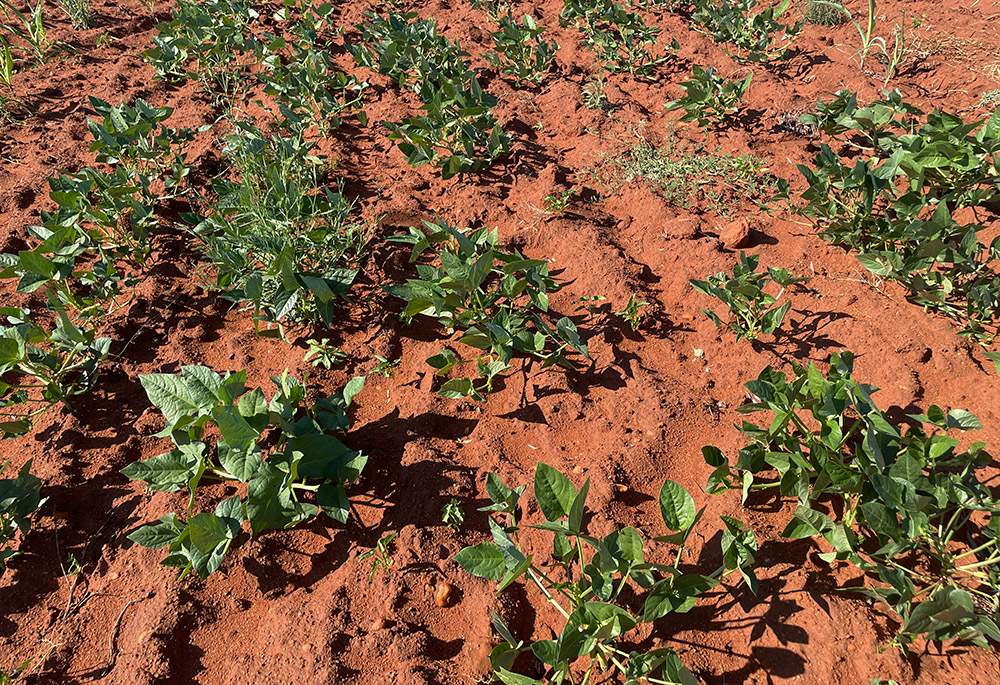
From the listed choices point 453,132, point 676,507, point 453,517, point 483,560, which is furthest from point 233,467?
point 453,132

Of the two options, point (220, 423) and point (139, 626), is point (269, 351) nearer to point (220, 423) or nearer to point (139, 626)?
point (220, 423)

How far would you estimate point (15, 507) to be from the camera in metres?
1.97

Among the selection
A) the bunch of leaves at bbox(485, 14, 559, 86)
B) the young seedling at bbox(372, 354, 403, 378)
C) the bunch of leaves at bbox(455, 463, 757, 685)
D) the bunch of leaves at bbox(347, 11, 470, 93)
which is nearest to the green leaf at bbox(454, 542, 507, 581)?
the bunch of leaves at bbox(455, 463, 757, 685)

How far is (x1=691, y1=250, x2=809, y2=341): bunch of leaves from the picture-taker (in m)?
2.51

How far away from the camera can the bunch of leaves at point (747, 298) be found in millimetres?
2512

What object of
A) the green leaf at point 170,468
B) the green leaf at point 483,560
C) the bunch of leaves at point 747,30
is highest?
the bunch of leaves at point 747,30

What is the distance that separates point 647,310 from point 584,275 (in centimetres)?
34

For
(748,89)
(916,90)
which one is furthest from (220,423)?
(916,90)

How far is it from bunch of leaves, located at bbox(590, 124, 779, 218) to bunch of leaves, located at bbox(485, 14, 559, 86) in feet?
3.37

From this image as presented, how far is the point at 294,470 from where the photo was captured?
1.88 meters

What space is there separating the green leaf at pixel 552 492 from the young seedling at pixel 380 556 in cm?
55

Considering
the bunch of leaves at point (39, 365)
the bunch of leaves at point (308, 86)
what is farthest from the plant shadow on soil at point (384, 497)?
the bunch of leaves at point (308, 86)

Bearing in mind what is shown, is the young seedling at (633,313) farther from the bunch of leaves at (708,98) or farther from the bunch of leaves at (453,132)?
the bunch of leaves at (708,98)

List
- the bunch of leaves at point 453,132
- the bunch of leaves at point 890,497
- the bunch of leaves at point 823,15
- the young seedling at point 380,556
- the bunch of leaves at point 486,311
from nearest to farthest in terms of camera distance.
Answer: the bunch of leaves at point 890,497
the young seedling at point 380,556
the bunch of leaves at point 486,311
the bunch of leaves at point 453,132
the bunch of leaves at point 823,15
